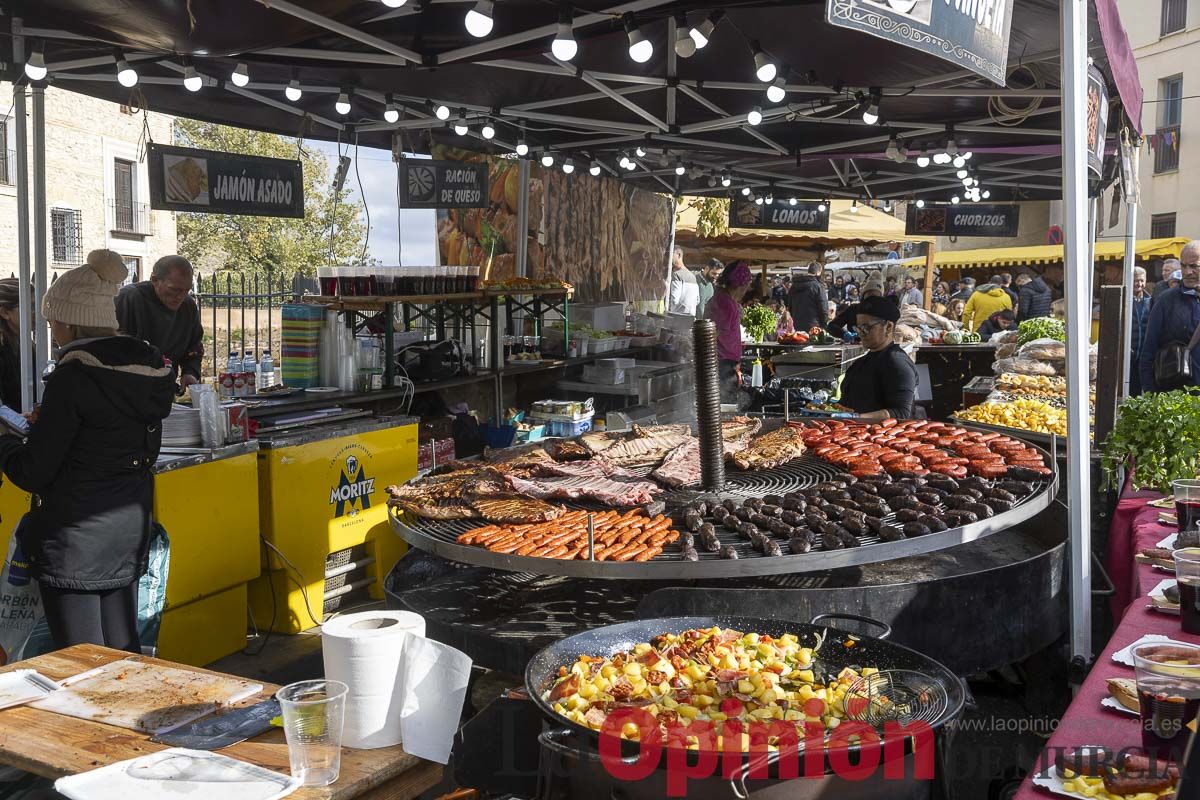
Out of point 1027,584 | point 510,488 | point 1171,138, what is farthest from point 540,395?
point 1171,138

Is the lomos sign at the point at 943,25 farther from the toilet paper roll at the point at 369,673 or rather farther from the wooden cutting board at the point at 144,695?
the wooden cutting board at the point at 144,695

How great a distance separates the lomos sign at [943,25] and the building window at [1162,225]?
31.8 m

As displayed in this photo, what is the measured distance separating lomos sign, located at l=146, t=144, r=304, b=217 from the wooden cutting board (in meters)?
6.53

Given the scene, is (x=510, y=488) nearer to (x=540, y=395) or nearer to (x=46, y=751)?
(x=46, y=751)

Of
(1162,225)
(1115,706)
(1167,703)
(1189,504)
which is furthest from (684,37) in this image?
(1162,225)

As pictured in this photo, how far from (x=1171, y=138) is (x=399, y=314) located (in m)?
28.1

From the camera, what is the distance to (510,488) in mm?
5094

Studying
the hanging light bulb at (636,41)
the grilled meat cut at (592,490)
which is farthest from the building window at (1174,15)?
the grilled meat cut at (592,490)

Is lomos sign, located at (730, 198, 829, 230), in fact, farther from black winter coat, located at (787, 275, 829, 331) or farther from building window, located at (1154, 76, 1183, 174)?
building window, located at (1154, 76, 1183, 174)

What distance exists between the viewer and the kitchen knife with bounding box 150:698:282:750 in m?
2.51

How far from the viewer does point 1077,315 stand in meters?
4.26

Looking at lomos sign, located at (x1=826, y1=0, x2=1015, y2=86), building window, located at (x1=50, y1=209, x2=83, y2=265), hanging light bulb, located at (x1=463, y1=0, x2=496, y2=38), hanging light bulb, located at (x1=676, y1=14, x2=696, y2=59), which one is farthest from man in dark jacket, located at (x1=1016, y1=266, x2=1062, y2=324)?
building window, located at (x1=50, y1=209, x2=83, y2=265)

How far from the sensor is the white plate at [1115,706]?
8.92 ft

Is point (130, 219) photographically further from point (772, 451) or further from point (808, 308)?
point (772, 451)
